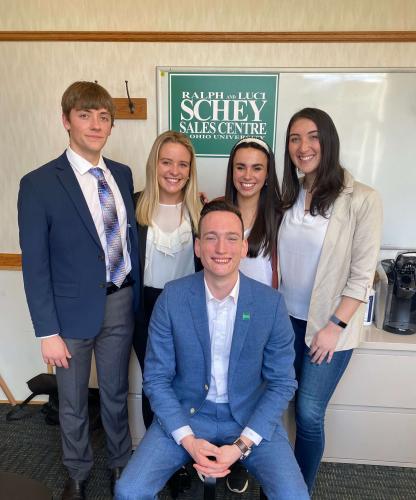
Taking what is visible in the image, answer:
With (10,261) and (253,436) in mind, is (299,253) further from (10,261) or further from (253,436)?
(10,261)

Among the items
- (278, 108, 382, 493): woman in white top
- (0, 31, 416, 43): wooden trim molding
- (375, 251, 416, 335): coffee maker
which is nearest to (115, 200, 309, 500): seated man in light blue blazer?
(278, 108, 382, 493): woman in white top

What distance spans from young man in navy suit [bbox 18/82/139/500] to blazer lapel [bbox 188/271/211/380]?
0.40 meters

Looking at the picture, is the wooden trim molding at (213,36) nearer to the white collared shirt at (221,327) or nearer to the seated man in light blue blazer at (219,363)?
the seated man in light blue blazer at (219,363)

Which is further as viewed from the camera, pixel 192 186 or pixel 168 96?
pixel 168 96

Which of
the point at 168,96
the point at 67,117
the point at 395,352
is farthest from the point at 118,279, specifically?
the point at 395,352

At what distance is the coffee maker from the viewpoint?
2002 millimetres

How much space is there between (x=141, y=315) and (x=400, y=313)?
131 centimetres

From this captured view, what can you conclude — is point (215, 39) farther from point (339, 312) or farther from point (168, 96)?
point (339, 312)

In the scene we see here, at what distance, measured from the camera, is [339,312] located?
1.61 meters

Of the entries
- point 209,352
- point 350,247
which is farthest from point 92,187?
point 350,247

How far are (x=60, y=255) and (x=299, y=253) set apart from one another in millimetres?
949

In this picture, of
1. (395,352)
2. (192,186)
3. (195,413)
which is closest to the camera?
(195,413)

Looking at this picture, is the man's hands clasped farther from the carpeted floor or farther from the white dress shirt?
the carpeted floor

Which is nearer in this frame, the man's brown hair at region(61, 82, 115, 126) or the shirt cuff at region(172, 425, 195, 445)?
the shirt cuff at region(172, 425, 195, 445)
